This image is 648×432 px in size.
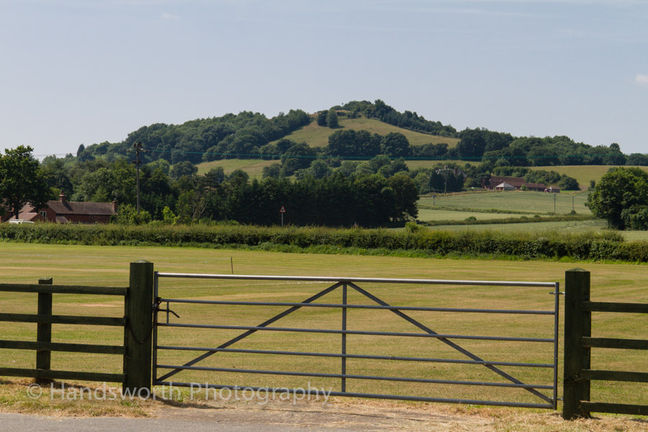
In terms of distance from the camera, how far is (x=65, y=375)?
8.95m

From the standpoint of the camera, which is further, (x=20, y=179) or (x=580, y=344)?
(x=20, y=179)

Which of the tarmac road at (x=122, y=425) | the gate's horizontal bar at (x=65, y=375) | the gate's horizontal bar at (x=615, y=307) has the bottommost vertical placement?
A: the tarmac road at (x=122, y=425)

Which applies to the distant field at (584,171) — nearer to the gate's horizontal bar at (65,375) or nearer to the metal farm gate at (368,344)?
the metal farm gate at (368,344)

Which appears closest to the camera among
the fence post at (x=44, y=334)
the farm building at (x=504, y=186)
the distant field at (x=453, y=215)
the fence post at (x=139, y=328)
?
the fence post at (x=139, y=328)

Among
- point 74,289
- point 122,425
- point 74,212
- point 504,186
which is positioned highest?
point 504,186

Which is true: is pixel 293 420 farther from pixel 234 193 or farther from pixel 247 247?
pixel 234 193

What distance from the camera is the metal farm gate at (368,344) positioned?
28.0 ft

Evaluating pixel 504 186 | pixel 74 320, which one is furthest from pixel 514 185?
pixel 74 320

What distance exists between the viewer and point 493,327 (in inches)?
839

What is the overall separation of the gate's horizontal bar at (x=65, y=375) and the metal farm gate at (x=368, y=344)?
0.51m

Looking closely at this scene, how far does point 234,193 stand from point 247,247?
228 feet

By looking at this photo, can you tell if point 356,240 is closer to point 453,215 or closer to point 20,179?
point 453,215

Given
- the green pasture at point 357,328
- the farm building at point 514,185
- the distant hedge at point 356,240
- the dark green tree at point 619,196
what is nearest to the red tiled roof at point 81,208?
the distant hedge at point 356,240

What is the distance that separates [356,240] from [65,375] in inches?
2439
